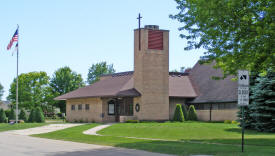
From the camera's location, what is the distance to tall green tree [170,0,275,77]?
17453 mm

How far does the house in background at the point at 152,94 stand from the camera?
42.8 metres

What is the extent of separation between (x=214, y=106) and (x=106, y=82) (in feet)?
45.4

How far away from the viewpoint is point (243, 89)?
16.2 meters

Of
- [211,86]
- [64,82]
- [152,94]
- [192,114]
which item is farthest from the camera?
[64,82]

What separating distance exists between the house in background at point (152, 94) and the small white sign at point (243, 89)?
80.2 feet

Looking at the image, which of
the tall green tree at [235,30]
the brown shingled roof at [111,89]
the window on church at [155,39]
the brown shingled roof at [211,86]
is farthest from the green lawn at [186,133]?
the window on church at [155,39]

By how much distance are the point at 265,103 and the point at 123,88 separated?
18745 mm

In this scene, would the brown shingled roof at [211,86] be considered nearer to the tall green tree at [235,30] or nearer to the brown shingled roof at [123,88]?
the brown shingled roof at [123,88]

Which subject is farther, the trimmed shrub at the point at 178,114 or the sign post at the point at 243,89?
the trimmed shrub at the point at 178,114

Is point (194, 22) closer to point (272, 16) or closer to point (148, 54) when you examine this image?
point (272, 16)

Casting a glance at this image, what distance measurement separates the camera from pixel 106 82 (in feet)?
163

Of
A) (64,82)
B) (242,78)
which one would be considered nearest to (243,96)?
(242,78)

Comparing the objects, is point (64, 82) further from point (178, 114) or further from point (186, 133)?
point (186, 133)

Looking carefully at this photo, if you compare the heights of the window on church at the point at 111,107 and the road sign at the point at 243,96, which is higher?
the road sign at the point at 243,96
